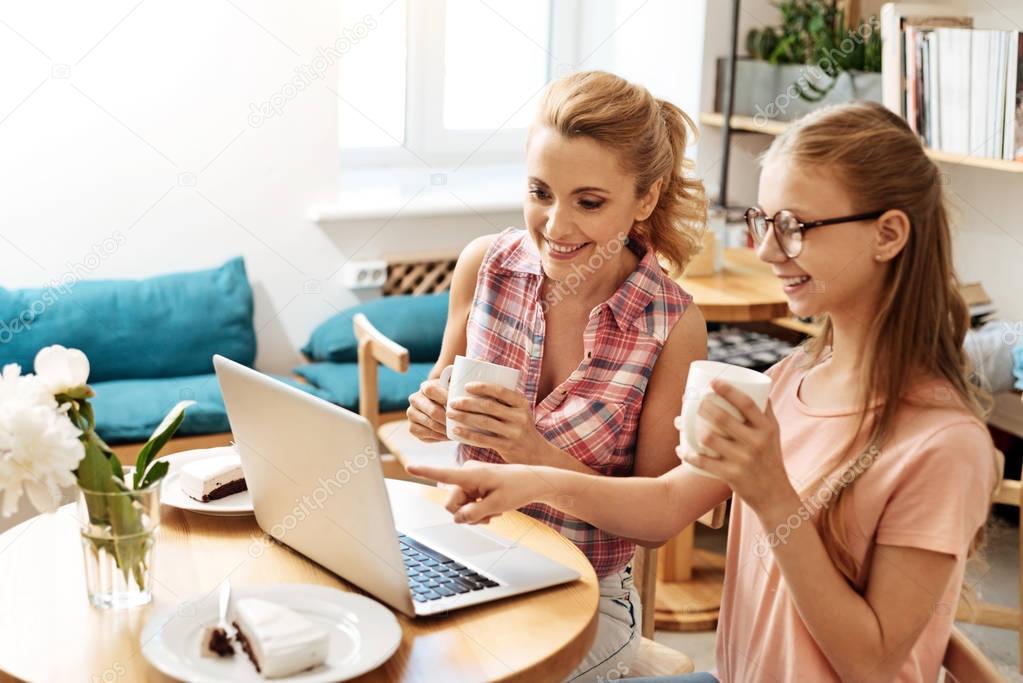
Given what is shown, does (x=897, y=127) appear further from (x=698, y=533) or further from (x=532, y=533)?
(x=698, y=533)

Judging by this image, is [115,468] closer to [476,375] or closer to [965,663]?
[476,375]

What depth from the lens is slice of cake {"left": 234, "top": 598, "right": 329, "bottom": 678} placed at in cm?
107

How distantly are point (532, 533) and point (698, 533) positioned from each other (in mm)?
1919


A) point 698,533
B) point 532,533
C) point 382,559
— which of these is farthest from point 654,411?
point 698,533

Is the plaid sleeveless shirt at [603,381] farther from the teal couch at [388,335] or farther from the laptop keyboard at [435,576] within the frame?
the teal couch at [388,335]

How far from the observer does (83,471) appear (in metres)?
1.19

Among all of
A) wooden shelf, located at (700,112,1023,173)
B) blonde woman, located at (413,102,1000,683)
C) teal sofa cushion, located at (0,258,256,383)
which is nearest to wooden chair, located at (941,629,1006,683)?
blonde woman, located at (413,102,1000,683)

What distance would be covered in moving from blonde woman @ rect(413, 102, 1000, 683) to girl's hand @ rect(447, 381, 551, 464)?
0.08m

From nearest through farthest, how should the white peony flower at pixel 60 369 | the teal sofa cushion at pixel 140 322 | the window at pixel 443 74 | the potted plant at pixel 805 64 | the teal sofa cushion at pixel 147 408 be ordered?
the white peony flower at pixel 60 369
the teal sofa cushion at pixel 147 408
the teal sofa cushion at pixel 140 322
the potted plant at pixel 805 64
the window at pixel 443 74

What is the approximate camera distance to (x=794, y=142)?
50.5 inches

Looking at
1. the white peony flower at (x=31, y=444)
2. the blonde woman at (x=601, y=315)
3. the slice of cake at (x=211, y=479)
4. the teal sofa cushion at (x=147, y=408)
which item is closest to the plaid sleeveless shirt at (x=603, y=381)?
the blonde woman at (x=601, y=315)

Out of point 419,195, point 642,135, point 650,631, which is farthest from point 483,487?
point 419,195

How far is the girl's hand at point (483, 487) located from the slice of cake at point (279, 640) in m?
0.24

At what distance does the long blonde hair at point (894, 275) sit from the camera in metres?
1.24
